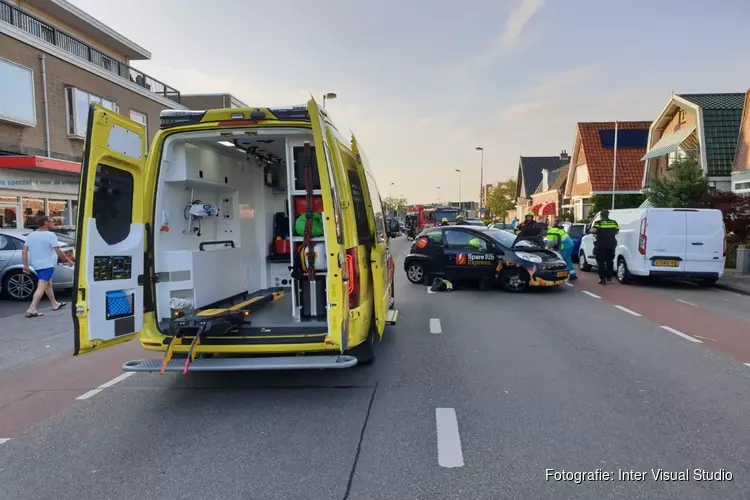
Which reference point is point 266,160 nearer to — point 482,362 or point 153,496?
point 482,362

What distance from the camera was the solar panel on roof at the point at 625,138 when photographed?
34.6 metres

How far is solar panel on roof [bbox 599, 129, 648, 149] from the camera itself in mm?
34594

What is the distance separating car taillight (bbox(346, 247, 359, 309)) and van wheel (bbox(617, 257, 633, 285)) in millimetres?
10473

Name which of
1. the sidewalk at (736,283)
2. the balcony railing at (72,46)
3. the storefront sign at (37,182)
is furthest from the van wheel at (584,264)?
the balcony railing at (72,46)

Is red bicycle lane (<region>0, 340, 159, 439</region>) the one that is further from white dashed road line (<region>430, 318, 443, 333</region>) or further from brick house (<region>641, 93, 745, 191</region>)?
brick house (<region>641, 93, 745, 191</region>)

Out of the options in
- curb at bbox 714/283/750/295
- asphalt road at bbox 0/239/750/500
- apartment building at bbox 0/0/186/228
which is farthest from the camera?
apartment building at bbox 0/0/186/228

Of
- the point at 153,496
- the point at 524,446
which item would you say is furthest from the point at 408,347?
the point at 153,496

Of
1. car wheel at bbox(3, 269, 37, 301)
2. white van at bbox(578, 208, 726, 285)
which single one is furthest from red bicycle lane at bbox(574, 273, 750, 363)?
car wheel at bbox(3, 269, 37, 301)

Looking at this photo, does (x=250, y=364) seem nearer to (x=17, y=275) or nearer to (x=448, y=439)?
(x=448, y=439)

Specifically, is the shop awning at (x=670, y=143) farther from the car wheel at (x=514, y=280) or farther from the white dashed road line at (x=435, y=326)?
the white dashed road line at (x=435, y=326)

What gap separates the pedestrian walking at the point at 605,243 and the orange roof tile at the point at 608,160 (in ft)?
69.4

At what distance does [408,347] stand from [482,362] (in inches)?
43.9

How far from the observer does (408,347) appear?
22.3 ft

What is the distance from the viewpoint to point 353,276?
475 cm
